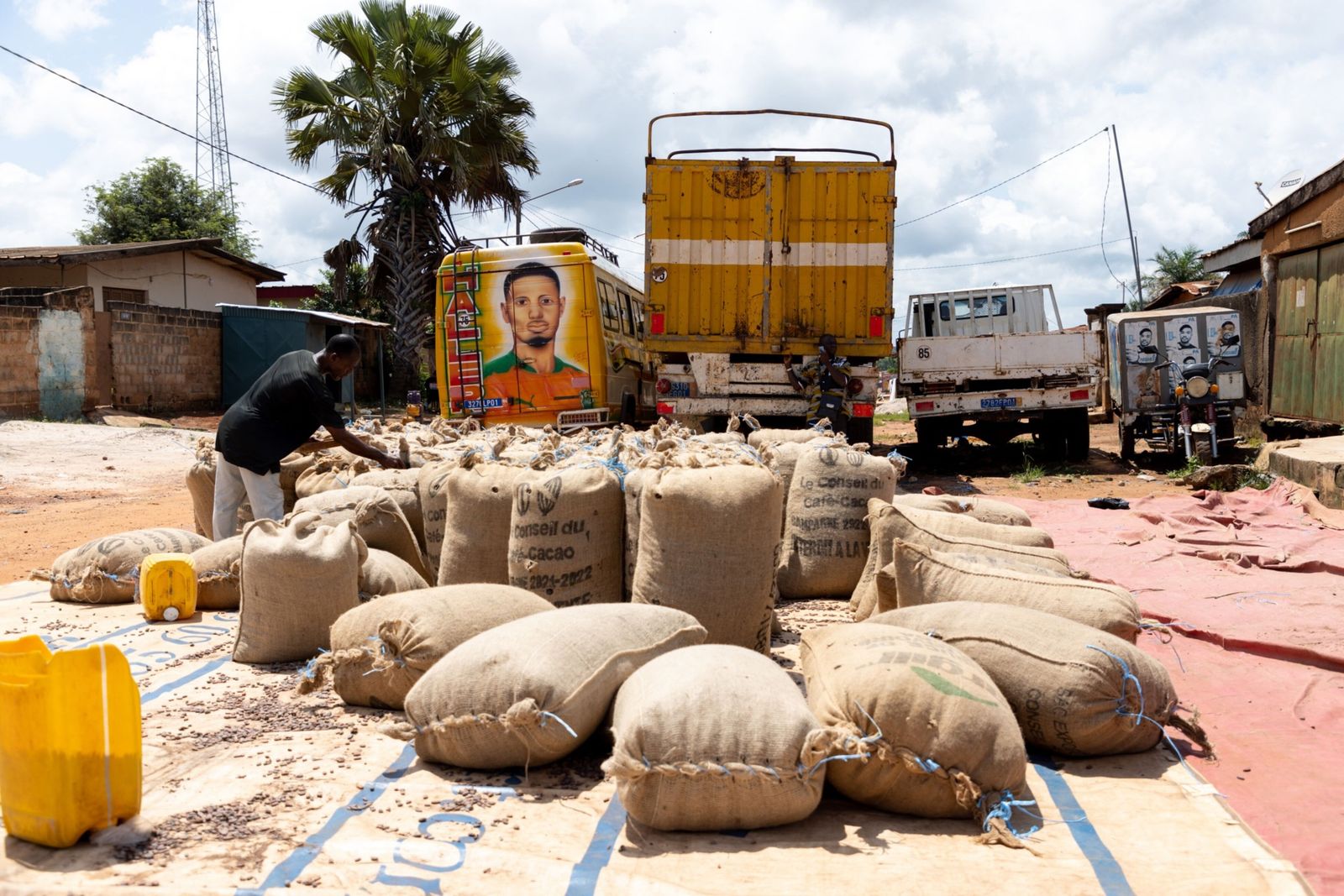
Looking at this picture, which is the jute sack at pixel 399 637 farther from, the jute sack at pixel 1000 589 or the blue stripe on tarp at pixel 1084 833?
the blue stripe on tarp at pixel 1084 833

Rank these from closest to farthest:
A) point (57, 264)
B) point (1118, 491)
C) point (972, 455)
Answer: point (1118, 491) → point (972, 455) → point (57, 264)

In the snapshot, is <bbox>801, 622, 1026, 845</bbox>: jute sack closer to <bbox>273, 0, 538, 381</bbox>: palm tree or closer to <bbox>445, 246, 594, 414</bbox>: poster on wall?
<bbox>445, 246, 594, 414</bbox>: poster on wall

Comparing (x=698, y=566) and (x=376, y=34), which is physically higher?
(x=376, y=34)

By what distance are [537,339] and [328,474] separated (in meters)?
5.09

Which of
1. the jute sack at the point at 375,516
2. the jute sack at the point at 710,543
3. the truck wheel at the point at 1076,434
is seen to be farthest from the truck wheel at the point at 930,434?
the jute sack at the point at 710,543

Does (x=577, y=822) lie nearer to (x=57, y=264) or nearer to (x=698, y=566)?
(x=698, y=566)

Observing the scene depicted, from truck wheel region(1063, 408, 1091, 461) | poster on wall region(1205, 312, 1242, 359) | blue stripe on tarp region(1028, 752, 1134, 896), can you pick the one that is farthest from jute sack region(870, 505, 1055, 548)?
poster on wall region(1205, 312, 1242, 359)

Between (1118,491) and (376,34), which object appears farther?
(376,34)

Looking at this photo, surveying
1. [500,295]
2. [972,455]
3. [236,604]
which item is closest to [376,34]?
[500,295]

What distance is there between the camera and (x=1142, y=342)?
11258mm

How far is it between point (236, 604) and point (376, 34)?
16960 millimetres

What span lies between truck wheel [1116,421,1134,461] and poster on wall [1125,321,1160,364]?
78 cm

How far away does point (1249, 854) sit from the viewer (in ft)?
7.52

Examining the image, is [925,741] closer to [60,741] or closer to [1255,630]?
[60,741]
